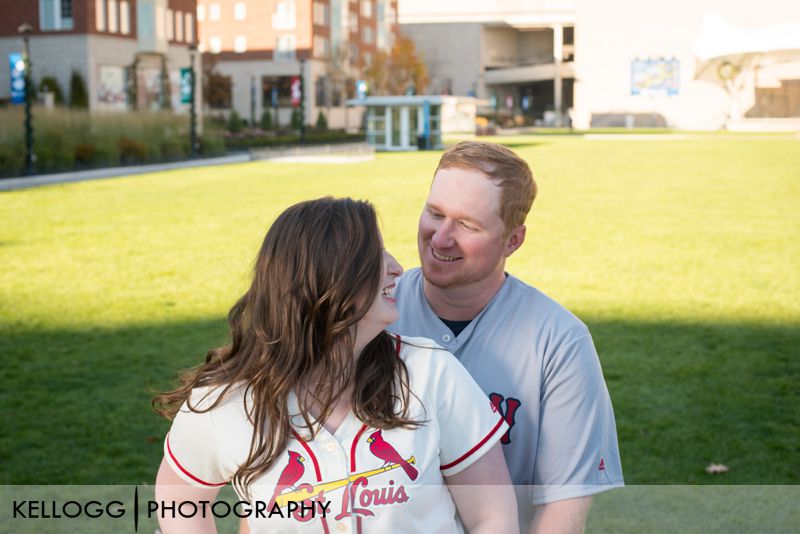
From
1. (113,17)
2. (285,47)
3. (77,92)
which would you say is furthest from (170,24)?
(285,47)

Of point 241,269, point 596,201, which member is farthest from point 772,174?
point 241,269

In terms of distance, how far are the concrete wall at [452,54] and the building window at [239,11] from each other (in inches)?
938

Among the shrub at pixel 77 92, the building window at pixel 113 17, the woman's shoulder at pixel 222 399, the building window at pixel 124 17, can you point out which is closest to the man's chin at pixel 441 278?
the woman's shoulder at pixel 222 399

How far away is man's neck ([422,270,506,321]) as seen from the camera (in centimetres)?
280

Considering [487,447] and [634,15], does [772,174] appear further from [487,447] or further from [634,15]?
[634,15]

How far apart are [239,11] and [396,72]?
48.3ft

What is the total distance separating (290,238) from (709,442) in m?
4.79

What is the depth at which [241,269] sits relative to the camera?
41.5 feet

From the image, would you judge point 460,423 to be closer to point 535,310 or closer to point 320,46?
point 535,310

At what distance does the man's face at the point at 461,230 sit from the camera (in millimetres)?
2691

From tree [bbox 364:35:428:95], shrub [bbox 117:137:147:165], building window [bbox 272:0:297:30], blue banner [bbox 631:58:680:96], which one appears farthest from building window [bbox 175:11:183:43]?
blue banner [bbox 631:58:680:96]

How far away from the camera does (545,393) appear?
106 inches

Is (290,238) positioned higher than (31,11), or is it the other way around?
(31,11)

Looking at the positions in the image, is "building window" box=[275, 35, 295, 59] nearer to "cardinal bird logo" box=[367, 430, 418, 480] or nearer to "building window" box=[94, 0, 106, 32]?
"building window" box=[94, 0, 106, 32]
